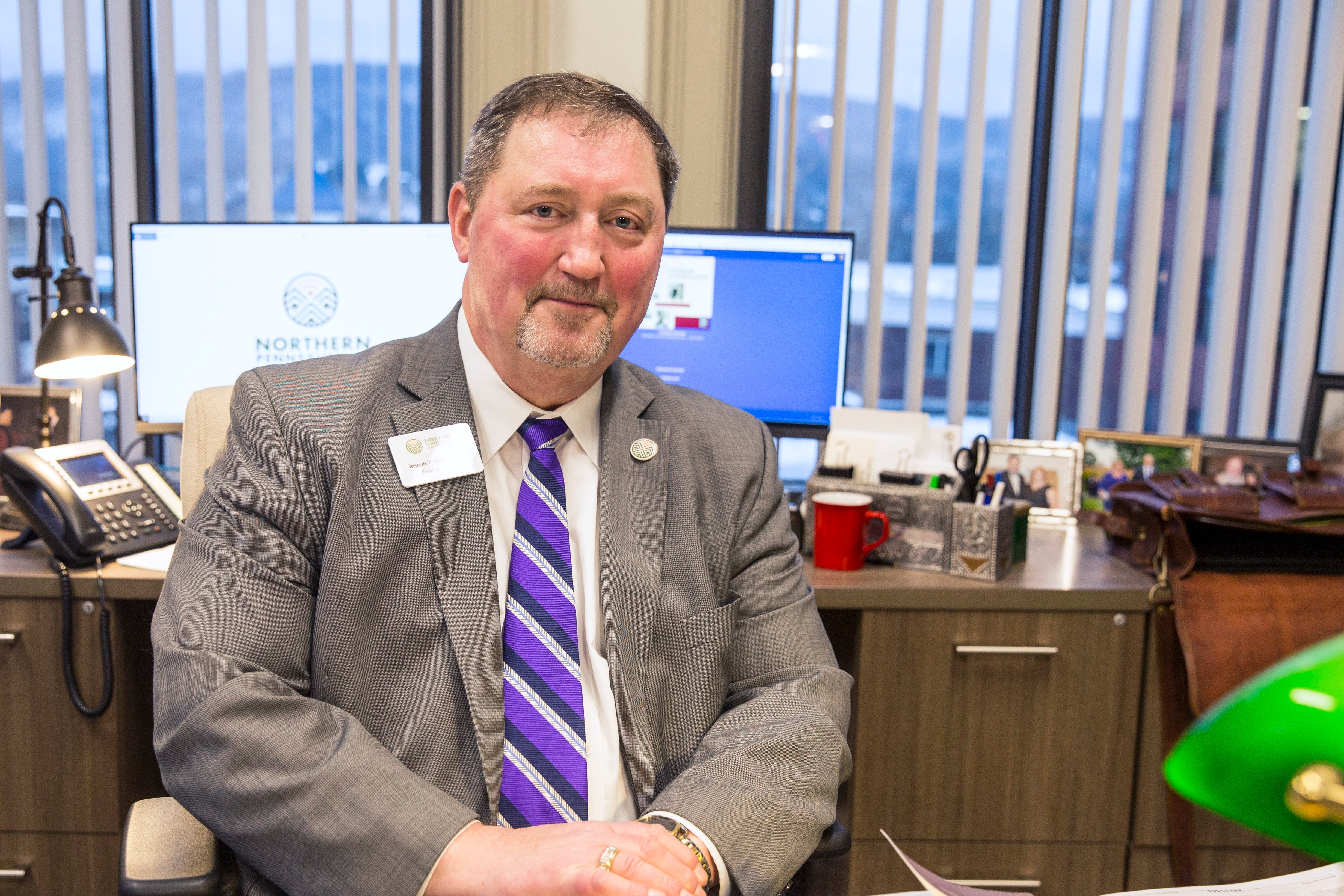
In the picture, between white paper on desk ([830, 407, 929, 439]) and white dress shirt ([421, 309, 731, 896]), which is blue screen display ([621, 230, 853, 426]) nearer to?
white paper on desk ([830, 407, 929, 439])

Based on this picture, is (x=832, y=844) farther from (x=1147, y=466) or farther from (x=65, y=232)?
(x=65, y=232)

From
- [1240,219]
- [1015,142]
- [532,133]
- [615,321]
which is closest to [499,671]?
[615,321]

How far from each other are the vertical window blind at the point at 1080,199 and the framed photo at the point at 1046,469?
1.27 feet

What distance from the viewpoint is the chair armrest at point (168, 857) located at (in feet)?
3.14

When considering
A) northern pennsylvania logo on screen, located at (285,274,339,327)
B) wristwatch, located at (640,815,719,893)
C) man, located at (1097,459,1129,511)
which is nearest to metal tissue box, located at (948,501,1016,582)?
man, located at (1097,459,1129,511)

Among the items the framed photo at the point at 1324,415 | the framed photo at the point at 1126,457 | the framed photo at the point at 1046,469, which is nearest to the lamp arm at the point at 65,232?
the framed photo at the point at 1046,469

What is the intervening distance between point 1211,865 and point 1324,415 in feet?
3.53

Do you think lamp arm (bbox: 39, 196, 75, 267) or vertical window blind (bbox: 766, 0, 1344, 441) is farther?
vertical window blind (bbox: 766, 0, 1344, 441)

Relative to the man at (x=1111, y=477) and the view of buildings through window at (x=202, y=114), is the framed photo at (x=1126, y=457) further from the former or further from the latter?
the view of buildings through window at (x=202, y=114)

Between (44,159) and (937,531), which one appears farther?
(44,159)

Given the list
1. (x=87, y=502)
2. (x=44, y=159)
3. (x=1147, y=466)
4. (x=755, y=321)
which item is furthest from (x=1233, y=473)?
(x=44, y=159)

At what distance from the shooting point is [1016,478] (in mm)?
2135

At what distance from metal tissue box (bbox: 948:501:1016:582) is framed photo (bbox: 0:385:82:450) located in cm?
182

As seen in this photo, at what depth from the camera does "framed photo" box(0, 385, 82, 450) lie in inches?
81.2
